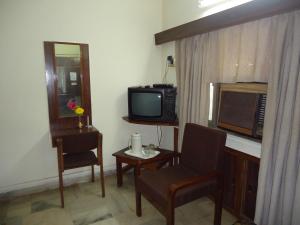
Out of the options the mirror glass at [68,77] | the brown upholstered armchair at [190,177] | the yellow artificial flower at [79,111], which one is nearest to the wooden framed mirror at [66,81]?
the mirror glass at [68,77]

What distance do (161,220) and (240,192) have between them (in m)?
0.81

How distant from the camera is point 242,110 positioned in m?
2.02

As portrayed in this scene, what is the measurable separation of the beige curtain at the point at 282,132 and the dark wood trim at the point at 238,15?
A: 0.11 m

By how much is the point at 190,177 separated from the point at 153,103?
102 cm

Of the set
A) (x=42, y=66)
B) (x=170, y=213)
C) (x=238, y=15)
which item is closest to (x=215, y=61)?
(x=238, y=15)

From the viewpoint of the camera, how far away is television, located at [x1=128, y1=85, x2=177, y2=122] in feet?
8.50

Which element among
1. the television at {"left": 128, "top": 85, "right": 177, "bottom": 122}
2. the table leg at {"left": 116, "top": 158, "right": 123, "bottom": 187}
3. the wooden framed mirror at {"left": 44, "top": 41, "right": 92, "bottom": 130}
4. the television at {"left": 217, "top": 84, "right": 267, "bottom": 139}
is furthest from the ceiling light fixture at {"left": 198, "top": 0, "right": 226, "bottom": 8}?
the table leg at {"left": 116, "top": 158, "right": 123, "bottom": 187}

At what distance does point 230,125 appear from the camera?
7.05 feet

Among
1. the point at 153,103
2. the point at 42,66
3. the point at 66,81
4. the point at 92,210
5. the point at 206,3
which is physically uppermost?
the point at 206,3

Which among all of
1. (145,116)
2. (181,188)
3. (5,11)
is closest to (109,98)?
(145,116)

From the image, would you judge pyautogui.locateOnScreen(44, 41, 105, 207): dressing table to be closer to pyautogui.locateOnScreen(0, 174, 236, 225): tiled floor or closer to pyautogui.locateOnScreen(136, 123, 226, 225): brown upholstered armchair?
pyautogui.locateOnScreen(0, 174, 236, 225): tiled floor

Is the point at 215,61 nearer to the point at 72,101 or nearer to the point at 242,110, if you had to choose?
the point at 242,110

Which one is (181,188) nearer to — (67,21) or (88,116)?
(88,116)

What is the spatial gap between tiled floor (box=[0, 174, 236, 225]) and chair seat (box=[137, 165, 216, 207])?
0.40 m
